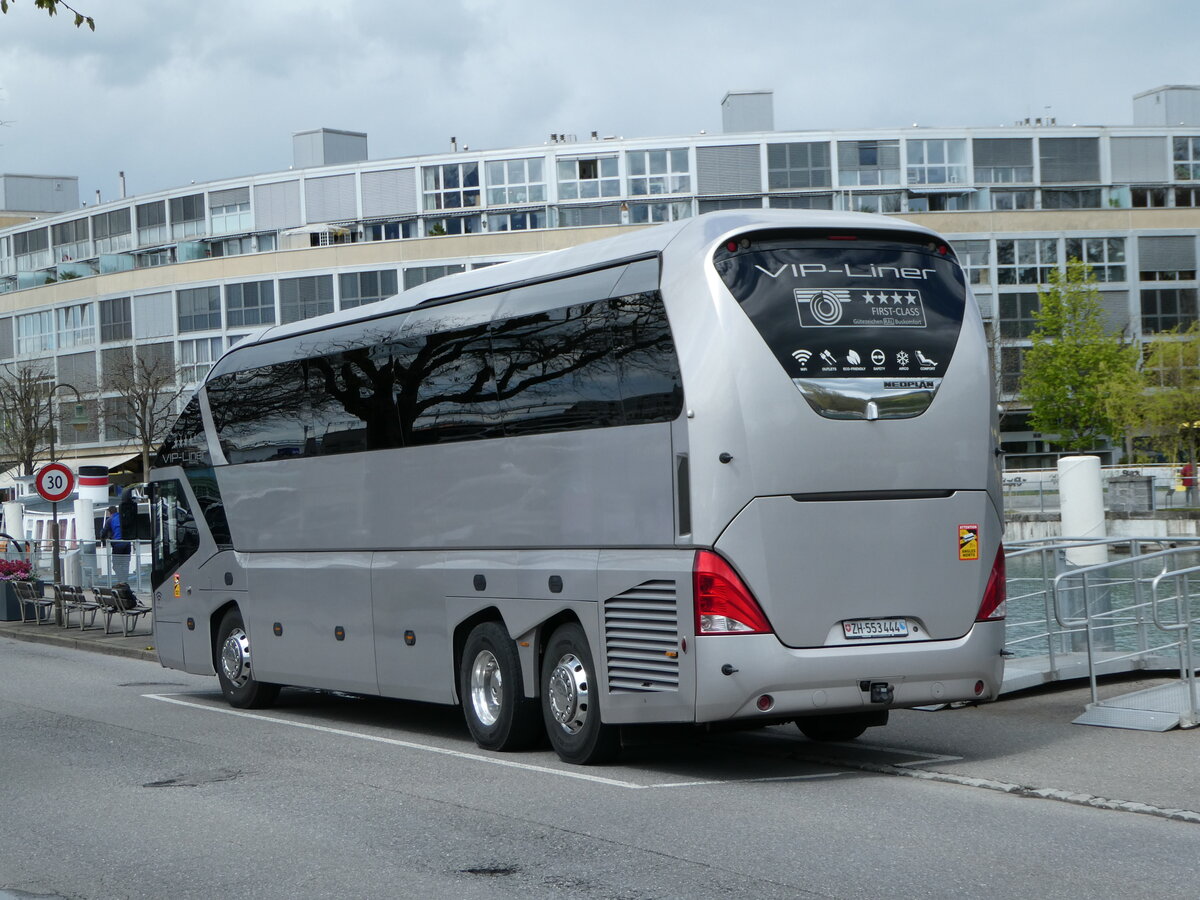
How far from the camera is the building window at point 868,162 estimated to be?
78.6 meters

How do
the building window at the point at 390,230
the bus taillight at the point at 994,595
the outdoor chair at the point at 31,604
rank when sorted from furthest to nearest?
the building window at the point at 390,230, the outdoor chair at the point at 31,604, the bus taillight at the point at 994,595

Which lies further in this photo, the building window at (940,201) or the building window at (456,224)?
the building window at (456,224)

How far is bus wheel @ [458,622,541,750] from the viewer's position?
12.4m

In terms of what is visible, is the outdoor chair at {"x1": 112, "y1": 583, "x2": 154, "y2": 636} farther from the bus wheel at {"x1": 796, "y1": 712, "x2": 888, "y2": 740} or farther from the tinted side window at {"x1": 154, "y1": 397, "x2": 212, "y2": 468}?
the bus wheel at {"x1": 796, "y1": 712, "x2": 888, "y2": 740}

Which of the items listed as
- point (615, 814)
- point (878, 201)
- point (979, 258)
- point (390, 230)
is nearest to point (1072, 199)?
point (979, 258)

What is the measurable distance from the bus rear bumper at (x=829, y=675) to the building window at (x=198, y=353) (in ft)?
245

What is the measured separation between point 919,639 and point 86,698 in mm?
10650

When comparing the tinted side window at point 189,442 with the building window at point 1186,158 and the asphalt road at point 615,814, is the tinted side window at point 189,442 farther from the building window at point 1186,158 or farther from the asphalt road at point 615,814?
the building window at point 1186,158

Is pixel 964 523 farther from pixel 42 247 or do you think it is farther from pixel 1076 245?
pixel 42 247

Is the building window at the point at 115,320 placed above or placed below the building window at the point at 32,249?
below

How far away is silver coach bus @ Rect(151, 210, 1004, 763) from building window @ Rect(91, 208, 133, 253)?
81015 millimetres

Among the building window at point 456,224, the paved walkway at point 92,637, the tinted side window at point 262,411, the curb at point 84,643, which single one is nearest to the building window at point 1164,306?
the building window at point 456,224

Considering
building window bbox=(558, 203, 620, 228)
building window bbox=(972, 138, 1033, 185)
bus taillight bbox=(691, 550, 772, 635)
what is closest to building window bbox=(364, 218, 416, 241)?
building window bbox=(558, 203, 620, 228)

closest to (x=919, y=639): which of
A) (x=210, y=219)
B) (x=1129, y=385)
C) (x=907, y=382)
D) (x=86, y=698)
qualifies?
(x=907, y=382)
